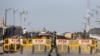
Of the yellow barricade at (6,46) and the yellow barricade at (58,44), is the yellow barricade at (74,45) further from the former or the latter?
the yellow barricade at (6,46)

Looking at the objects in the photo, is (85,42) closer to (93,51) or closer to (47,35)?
(93,51)

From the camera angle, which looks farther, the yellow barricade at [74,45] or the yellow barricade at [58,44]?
the yellow barricade at [74,45]

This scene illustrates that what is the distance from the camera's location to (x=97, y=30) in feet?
→ 363

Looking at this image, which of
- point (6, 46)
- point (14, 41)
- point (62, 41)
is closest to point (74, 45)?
point (62, 41)

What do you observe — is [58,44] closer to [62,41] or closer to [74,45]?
[62,41]

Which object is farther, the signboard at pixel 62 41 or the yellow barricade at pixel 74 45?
the yellow barricade at pixel 74 45

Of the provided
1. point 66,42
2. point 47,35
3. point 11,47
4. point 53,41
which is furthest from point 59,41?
point 47,35

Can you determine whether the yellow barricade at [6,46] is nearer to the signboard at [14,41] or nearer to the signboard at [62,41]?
the signboard at [14,41]

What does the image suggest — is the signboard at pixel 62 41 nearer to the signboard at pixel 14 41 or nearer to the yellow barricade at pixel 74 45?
the yellow barricade at pixel 74 45

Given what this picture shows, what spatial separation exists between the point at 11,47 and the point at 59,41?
4.95 metres

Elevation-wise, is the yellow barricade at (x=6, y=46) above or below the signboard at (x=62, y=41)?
below

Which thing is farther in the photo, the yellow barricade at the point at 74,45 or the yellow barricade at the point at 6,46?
the yellow barricade at the point at 74,45

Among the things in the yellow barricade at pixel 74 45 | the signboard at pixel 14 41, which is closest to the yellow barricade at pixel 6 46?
the signboard at pixel 14 41

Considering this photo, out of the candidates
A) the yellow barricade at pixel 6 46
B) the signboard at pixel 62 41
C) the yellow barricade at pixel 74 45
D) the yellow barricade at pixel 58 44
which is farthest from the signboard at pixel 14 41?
the yellow barricade at pixel 74 45
